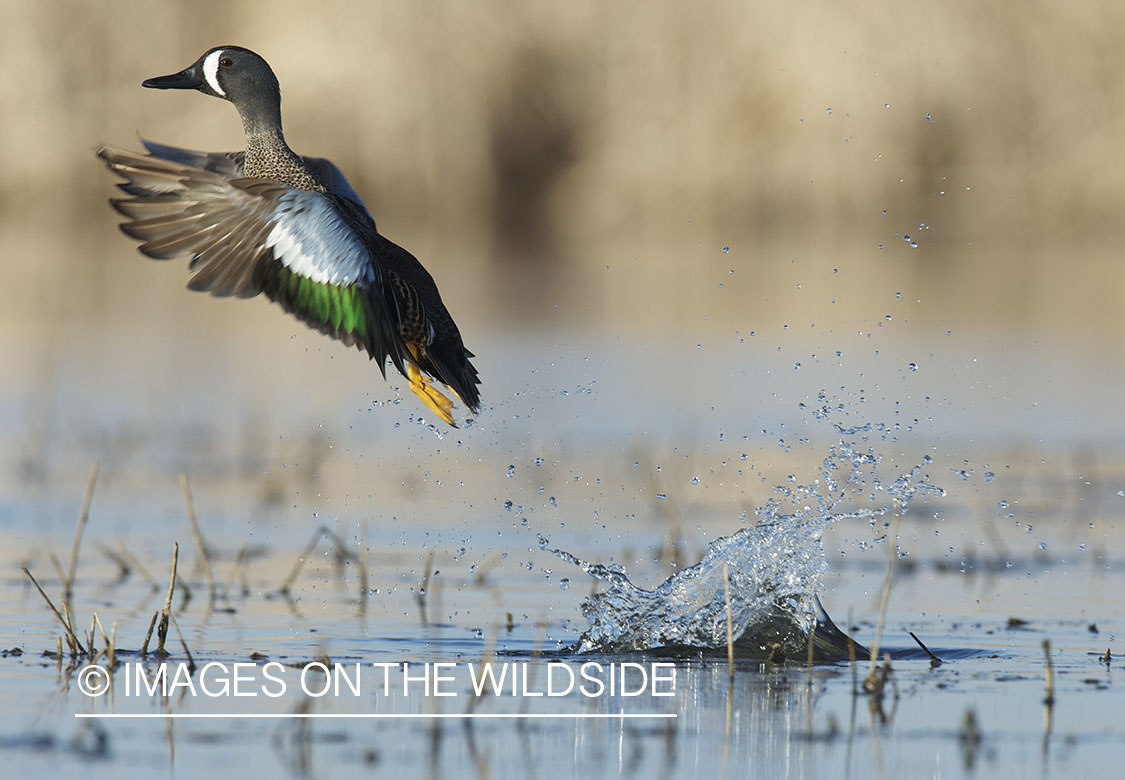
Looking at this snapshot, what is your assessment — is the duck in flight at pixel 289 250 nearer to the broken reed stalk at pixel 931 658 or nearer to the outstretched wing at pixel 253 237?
the outstretched wing at pixel 253 237

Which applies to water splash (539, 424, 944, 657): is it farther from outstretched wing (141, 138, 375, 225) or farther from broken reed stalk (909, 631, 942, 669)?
outstretched wing (141, 138, 375, 225)

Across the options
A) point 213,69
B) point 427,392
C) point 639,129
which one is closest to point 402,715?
point 427,392

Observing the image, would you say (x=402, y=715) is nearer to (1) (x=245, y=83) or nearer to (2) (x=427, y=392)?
(2) (x=427, y=392)

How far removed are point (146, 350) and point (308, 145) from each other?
31.5 feet

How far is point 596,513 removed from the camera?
823 cm

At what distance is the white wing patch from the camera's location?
19.0ft

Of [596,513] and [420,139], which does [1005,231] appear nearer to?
[420,139]

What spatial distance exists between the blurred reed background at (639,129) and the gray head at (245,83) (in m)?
12.2

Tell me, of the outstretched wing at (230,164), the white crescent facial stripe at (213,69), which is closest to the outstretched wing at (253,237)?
the outstretched wing at (230,164)

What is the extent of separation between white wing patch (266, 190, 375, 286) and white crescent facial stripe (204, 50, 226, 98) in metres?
0.97

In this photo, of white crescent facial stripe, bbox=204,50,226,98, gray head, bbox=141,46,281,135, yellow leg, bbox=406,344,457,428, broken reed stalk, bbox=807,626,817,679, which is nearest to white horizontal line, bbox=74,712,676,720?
broken reed stalk, bbox=807,626,817,679

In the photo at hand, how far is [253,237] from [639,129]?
18.1m

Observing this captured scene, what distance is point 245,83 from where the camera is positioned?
6.57 metres

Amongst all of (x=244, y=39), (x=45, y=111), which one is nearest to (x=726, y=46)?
(x=244, y=39)
